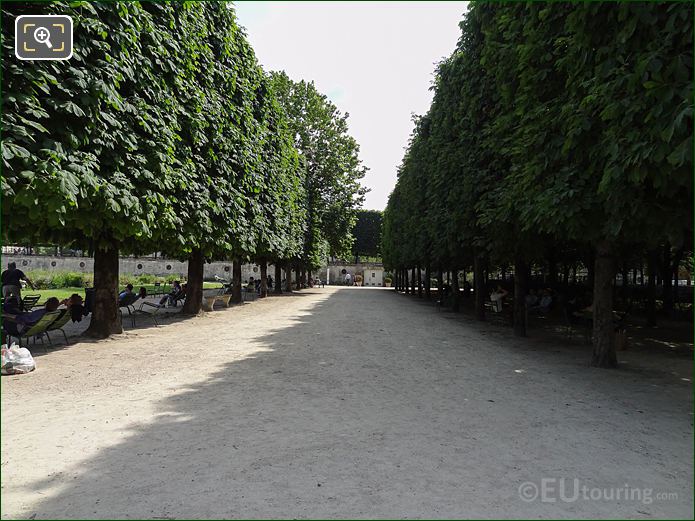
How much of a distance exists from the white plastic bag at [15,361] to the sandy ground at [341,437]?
354 mm

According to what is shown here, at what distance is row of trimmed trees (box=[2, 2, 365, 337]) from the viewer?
6809 millimetres

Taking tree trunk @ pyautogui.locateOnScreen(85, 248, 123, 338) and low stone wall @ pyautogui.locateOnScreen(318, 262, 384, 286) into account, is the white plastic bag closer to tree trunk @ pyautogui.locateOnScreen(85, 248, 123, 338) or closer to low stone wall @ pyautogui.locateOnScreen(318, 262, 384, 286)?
tree trunk @ pyautogui.locateOnScreen(85, 248, 123, 338)

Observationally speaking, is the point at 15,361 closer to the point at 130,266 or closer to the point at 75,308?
the point at 75,308

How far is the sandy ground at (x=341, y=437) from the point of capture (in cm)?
340

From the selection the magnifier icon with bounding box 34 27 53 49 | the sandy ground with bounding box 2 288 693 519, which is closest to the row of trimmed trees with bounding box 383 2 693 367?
the sandy ground with bounding box 2 288 693 519

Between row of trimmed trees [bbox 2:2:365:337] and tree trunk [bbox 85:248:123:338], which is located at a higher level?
row of trimmed trees [bbox 2:2:365:337]

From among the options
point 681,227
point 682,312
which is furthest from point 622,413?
point 682,312

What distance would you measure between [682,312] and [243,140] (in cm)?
2142

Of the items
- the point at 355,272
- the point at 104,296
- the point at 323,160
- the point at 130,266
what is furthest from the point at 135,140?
the point at 355,272

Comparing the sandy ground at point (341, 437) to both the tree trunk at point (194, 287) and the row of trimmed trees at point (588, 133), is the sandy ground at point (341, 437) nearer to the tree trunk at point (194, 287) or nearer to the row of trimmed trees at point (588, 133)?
the row of trimmed trees at point (588, 133)

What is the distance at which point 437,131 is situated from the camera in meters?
18.9

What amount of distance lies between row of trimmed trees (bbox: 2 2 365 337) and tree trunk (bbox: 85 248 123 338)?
3cm

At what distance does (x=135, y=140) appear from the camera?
9.35 m

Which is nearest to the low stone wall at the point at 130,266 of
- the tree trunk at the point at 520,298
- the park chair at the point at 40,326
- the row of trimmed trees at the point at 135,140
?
the row of trimmed trees at the point at 135,140
